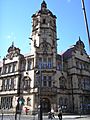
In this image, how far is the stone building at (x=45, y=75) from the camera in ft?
136

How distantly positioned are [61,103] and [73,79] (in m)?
6.08

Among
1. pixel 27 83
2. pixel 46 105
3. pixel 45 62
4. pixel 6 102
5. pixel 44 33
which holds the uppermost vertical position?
pixel 44 33

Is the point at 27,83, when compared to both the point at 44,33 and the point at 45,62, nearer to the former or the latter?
the point at 45,62

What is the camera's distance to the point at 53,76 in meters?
42.0

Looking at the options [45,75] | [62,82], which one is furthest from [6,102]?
[62,82]

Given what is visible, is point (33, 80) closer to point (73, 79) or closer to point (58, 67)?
point (58, 67)

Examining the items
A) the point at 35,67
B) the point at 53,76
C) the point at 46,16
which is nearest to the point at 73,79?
the point at 53,76

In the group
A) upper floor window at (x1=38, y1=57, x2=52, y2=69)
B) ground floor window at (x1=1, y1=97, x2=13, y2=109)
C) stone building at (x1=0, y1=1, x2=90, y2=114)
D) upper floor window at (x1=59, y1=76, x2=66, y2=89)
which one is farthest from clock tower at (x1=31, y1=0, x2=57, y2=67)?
ground floor window at (x1=1, y1=97, x2=13, y2=109)

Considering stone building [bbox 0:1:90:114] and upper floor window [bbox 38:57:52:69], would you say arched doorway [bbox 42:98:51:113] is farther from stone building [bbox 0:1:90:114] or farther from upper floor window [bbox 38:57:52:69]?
upper floor window [bbox 38:57:52:69]

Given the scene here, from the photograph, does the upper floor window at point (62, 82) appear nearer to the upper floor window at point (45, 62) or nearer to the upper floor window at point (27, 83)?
the upper floor window at point (45, 62)

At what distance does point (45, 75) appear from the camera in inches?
1649

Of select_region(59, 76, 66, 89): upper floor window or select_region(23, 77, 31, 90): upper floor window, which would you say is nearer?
select_region(23, 77, 31, 90): upper floor window

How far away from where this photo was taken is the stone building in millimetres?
41406

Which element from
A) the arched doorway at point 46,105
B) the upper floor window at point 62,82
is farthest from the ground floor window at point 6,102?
the upper floor window at point 62,82
